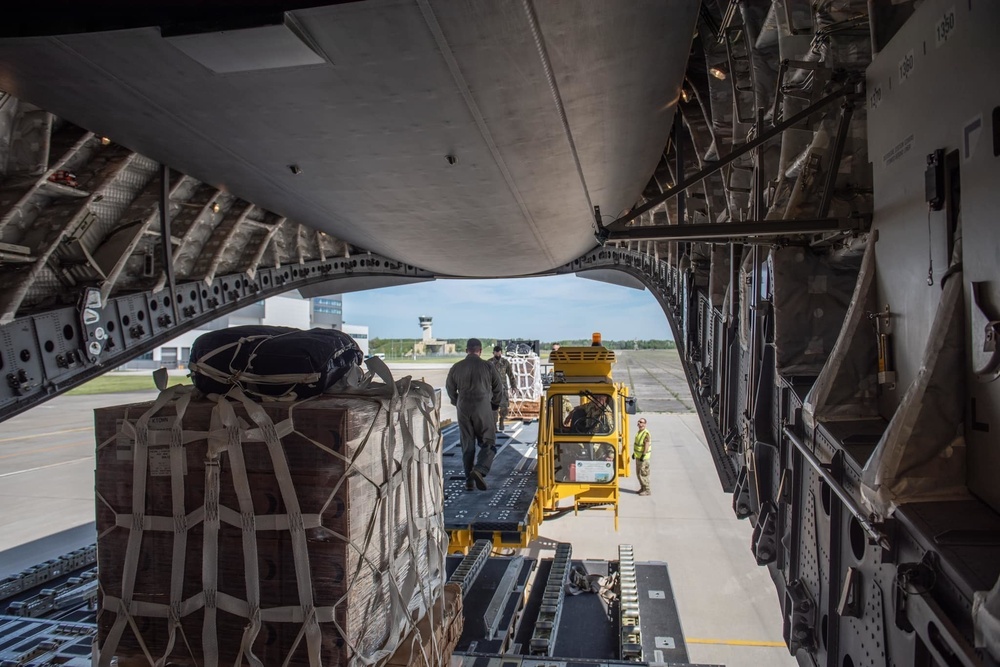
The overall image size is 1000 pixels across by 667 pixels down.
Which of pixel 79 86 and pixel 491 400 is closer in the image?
pixel 79 86

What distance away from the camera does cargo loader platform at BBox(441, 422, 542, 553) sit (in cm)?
662

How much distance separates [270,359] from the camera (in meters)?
2.38

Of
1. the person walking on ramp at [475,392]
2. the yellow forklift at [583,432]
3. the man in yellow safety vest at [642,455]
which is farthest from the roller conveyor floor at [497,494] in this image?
the man in yellow safety vest at [642,455]

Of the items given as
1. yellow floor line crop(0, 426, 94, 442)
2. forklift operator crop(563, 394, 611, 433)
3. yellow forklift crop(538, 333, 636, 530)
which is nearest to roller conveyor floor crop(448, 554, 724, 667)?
yellow forklift crop(538, 333, 636, 530)

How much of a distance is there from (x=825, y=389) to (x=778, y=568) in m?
1.70

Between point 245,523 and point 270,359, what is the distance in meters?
0.65

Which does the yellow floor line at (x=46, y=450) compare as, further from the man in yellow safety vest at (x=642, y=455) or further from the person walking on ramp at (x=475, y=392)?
the man in yellow safety vest at (x=642, y=455)

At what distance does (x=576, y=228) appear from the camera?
1083 centimetres

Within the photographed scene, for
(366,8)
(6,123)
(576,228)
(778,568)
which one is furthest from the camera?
(576,228)

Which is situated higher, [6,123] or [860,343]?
[6,123]

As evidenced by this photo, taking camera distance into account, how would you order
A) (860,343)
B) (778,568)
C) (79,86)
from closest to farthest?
1. (860,343)
2. (778,568)
3. (79,86)

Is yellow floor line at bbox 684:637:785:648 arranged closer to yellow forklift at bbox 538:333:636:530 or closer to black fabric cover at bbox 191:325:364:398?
yellow forklift at bbox 538:333:636:530

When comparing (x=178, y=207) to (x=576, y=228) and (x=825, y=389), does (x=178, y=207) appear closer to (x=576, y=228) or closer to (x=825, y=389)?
(x=576, y=228)

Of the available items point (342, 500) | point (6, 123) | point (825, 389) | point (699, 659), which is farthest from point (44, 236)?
point (699, 659)
